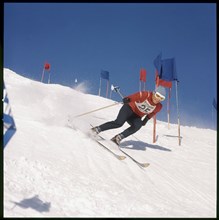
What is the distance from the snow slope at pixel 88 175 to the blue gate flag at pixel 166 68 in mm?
3124

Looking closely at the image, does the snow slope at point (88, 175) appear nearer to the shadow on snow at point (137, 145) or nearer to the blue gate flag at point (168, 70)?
the shadow on snow at point (137, 145)

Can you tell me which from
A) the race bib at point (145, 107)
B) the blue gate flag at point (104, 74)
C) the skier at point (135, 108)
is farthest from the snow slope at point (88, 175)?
the blue gate flag at point (104, 74)

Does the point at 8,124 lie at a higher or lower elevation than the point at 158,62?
lower

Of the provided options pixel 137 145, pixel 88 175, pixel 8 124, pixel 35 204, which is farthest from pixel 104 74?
pixel 8 124

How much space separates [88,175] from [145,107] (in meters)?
3.49

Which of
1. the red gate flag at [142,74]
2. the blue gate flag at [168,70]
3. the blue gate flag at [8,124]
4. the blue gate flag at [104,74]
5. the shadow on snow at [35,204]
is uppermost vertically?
the blue gate flag at [104,74]

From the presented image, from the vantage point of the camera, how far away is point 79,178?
5.14 m

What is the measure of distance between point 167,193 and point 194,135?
25.0 feet

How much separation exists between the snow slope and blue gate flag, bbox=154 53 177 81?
312 cm

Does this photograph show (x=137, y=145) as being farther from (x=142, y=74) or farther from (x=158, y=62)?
(x=142, y=74)

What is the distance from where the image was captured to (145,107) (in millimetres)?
8516

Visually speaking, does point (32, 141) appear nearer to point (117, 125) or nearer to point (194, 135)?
point (117, 125)

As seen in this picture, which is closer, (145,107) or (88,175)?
(88,175)

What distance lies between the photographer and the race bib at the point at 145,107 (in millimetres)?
8453
